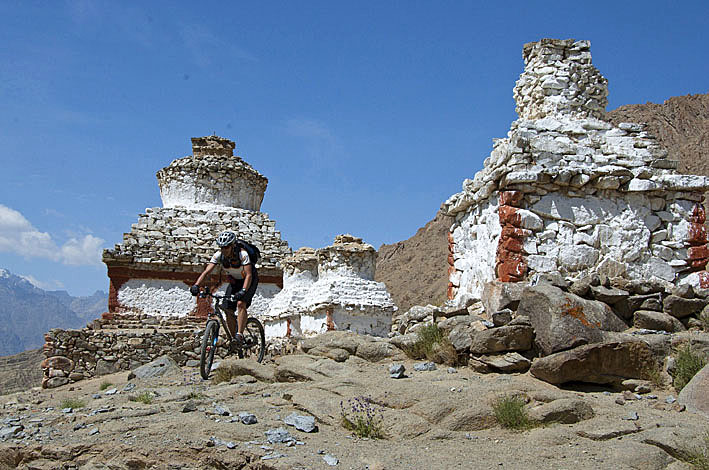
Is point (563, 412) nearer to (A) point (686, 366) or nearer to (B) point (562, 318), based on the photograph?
(B) point (562, 318)

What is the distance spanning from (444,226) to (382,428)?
6060 centimetres

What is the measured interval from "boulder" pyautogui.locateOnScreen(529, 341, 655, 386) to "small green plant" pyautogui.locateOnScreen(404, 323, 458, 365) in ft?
3.81

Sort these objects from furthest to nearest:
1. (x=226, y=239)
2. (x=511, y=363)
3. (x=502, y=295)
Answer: (x=226, y=239)
(x=502, y=295)
(x=511, y=363)

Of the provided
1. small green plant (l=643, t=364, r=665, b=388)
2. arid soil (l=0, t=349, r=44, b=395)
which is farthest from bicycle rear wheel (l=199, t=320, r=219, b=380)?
arid soil (l=0, t=349, r=44, b=395)

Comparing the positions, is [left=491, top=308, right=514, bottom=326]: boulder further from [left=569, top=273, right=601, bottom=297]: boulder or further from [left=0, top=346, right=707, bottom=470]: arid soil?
[left=569, top=273, right=601, bottom=297]: boulder

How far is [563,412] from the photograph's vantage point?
5.85 metres

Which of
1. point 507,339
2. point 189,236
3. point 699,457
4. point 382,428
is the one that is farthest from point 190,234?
point 699,457

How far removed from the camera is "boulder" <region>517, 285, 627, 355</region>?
22.3ft

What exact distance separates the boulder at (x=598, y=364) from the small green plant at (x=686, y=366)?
0.84 ft

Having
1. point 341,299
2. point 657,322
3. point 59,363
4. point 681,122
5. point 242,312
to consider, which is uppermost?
point 681,122

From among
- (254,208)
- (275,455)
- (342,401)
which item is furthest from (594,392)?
(254,208)

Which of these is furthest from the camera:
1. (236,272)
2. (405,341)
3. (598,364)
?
(236,272)

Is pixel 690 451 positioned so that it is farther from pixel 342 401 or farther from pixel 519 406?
pixel 342 401

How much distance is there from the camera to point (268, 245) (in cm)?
2048
